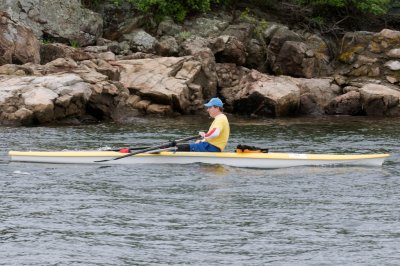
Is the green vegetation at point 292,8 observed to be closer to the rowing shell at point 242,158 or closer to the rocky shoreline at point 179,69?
the rocky shoreline at point 179,69

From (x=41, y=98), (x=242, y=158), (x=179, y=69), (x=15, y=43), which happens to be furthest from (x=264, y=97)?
(x=242, y=158)

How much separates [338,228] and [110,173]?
602cm

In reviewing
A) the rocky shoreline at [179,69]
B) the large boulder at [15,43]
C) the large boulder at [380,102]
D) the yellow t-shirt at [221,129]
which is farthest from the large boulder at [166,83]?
the yellow t-shirt at [221,129]

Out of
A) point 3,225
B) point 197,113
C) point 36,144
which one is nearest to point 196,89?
point 197,113

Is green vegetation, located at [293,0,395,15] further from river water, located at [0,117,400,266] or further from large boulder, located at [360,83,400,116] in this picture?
river water, located at [0,117,400,266]

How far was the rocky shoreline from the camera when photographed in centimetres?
2562

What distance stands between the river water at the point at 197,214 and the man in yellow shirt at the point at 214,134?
16.6 inches

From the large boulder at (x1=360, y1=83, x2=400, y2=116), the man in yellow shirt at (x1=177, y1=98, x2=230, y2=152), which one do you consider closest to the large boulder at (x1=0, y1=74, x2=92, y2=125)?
the man in yellow shirt at (x1=177, y1=98, x2=230, y2=152)

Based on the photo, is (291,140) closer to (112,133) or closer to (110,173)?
(112,133)

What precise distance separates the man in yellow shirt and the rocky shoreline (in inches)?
316

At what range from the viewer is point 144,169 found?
17.4m

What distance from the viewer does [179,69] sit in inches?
1122

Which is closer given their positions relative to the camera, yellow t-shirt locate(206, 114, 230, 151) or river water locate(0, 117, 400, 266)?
river water locate(0, 117, 400, 266)

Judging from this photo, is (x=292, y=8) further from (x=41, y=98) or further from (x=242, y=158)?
(x=242, y=158)
